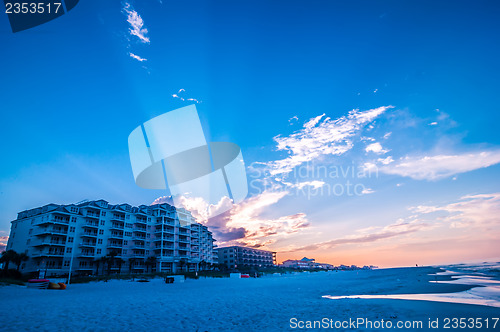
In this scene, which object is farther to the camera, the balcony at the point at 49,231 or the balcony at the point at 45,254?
the balcony at the point at 49,231

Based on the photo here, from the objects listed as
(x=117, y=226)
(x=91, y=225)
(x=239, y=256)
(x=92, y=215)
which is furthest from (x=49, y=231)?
(x=239, y=256)

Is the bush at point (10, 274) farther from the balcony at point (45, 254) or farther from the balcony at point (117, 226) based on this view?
the balcony at point (117, 226)

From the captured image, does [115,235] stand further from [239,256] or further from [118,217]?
[239,256]

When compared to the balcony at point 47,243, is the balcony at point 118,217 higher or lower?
higher

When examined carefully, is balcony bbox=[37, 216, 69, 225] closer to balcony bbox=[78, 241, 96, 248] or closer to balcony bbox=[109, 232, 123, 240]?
balcony bbox=[78, 241, 96, 248]

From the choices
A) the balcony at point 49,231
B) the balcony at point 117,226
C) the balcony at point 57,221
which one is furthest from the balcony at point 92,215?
the balcony at point 49,231

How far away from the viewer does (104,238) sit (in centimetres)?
6353

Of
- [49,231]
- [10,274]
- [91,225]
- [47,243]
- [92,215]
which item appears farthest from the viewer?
[92,215]

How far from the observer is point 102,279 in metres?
41.0

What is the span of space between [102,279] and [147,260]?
2871 centimetres

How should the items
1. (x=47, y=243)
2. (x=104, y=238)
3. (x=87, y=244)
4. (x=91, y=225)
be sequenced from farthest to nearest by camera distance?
(x=104, y=238) → (x=91, y=225) → (x=87, y=244) → (x=47, y=243)

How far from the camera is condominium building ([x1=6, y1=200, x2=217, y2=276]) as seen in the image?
2111 inches

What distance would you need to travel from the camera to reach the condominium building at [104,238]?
53.6 m

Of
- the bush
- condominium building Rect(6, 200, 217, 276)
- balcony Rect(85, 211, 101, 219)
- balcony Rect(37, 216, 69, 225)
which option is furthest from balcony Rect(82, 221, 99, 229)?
the bush
